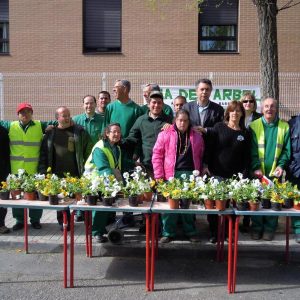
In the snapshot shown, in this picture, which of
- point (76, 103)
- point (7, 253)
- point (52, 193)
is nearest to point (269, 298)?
point (52, 193)

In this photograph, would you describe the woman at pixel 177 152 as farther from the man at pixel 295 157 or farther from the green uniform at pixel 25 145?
the green uniform at pixel 25 145

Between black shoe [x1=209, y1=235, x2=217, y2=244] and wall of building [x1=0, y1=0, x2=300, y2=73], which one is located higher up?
wall of building [x1=0, y1=0, x2=300, y2=73]

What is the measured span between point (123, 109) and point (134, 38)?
10.3m

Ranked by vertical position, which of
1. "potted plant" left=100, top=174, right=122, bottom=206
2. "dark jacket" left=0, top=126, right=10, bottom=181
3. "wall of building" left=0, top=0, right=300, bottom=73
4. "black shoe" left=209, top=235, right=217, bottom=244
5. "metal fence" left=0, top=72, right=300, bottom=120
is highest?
"wall of building" left=0, top=0, right=300, bottom=73

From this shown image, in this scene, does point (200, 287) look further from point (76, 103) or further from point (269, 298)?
point (76, 103)

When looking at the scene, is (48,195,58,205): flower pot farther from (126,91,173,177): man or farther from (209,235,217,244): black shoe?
(209,235,217,244): black shoe

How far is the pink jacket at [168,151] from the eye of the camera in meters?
5.46

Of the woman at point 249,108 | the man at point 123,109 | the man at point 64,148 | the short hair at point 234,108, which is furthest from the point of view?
the woman at point 249,108

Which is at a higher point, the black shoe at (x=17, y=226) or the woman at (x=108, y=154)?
the woman at (x=108, y=154)

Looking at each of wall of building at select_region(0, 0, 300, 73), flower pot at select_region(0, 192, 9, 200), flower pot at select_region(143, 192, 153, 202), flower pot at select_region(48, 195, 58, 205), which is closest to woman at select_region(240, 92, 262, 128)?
flower pot at select_region(143, 192, 153, 202)

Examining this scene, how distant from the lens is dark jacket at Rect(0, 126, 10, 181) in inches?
244

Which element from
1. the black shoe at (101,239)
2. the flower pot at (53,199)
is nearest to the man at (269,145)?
the black shoe at (101,239)

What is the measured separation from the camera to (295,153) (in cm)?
581

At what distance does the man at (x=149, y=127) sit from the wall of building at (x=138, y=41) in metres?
10.3
